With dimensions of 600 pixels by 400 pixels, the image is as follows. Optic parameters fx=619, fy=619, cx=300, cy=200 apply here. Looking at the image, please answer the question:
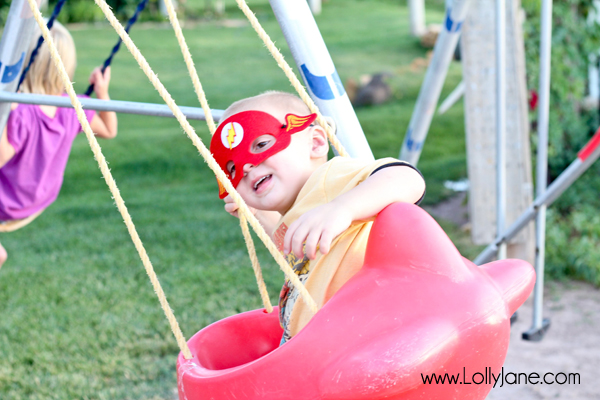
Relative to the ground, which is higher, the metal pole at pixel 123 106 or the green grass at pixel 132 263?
the metal pole at pixel 123 106

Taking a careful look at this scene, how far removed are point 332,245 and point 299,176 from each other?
0.16 meters

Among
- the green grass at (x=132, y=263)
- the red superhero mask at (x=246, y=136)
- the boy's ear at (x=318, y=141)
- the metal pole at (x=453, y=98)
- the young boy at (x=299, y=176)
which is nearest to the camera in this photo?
the young boy at (x=299, y=176)

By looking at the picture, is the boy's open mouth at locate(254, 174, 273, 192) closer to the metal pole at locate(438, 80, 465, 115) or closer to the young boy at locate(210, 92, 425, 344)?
the young boy at locate(210, 92, 425, 344)

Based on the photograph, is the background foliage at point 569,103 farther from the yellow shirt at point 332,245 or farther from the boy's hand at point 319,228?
the boy's hand at point 319,228

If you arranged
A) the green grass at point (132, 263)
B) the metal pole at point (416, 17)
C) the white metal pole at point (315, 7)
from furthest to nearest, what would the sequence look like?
the white metal pole at point (315, 7) < the metal pole at point (416, 17) < the green grass at point (132, 263)

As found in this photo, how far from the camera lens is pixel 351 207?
0.96 meters

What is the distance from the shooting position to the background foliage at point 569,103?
153 inches

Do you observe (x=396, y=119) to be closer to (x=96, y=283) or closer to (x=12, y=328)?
(x=96, y=283)

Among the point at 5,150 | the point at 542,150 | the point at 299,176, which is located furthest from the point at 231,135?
the point at 542,150

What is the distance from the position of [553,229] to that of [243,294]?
6.29ft

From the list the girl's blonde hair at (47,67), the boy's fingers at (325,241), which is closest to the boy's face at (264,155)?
the boy's fingers at (325,241)

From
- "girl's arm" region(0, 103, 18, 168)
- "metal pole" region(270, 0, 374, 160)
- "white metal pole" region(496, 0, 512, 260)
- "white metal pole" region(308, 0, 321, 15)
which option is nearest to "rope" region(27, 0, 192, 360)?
"metal pole" region(270, 0, 374, 160)

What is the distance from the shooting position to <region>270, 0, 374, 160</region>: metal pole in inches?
54.6

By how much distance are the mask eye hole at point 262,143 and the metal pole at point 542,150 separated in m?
1.40
